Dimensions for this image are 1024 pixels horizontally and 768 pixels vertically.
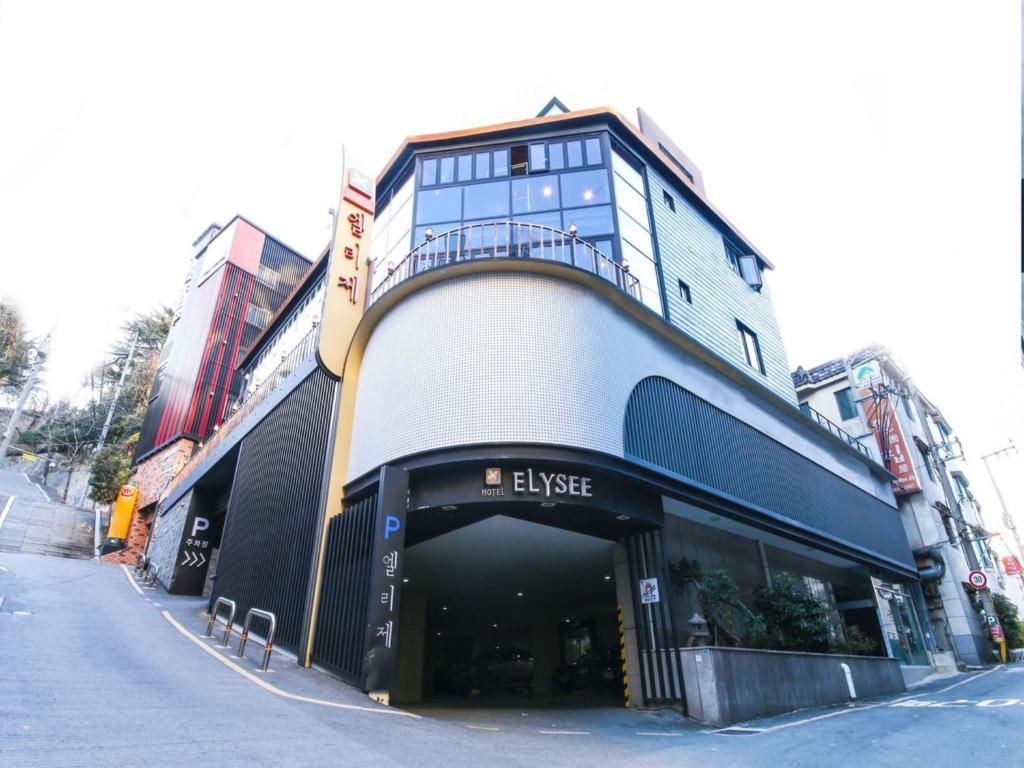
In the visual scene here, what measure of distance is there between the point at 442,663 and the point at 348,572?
1497 cm

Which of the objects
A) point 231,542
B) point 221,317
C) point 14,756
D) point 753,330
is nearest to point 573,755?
point 14,756

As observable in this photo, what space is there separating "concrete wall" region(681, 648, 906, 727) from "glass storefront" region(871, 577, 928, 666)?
958 centimetres

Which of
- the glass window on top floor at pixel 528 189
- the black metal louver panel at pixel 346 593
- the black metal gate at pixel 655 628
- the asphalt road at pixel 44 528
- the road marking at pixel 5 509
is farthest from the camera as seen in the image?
the road marking at pixel 5 509

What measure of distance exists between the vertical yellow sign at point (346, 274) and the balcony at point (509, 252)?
0.61m

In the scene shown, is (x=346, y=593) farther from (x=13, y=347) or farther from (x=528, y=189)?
(x=13, y=347)

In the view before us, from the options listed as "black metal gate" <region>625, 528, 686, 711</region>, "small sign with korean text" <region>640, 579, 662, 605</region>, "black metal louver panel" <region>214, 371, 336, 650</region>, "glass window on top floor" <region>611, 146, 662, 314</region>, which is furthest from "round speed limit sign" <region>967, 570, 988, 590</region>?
"black metal louver panel" <region>214, 371, 336, 650</region>

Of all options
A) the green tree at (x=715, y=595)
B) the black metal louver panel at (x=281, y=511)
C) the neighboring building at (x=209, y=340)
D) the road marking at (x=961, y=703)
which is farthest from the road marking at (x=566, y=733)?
the neighboring building at (x=209, y=340)

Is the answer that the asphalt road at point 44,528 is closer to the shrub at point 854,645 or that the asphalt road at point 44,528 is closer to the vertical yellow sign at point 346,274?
the vertical yellow sign at point 346,274

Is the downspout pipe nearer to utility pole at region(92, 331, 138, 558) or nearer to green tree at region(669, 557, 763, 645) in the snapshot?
green tree at region(669, 557, 763, 645)

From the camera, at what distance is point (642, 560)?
12.1m

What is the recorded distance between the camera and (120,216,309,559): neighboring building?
1224 inches

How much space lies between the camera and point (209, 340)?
33812mm

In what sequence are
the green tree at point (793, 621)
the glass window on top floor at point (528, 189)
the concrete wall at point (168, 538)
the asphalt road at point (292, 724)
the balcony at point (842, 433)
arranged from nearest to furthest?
the asphalt road at point (292, 724) → the green tree at point (793, 621) → the glass window on top floor at point (528, 189) → the concrete wall at point (168, 538) → the balcony at point (842, 433)

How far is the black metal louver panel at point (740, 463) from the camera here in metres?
12.9
